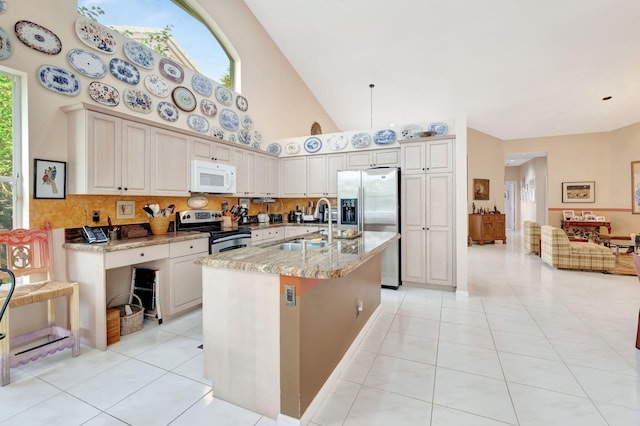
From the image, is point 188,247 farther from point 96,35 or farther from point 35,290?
point 96,35

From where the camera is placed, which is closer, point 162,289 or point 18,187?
point 18,187

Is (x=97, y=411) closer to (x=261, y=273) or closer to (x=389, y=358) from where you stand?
(x=261, y=273)

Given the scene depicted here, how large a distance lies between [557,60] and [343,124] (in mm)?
4748

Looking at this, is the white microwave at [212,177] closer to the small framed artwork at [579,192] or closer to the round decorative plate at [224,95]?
the round decorative plate at [224,95]

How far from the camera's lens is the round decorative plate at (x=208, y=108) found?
164 inches

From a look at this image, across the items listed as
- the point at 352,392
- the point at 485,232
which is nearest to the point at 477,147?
the point at 485,232

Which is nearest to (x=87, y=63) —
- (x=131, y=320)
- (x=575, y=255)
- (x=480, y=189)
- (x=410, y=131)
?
(x=131, y=320)

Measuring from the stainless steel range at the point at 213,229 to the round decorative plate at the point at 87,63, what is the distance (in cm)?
170

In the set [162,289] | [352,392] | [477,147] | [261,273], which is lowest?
[352,392]

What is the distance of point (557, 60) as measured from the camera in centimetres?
495

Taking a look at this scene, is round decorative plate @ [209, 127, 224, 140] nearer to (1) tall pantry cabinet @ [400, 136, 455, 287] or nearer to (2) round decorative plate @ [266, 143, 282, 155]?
(2) round decorative plate @ [266, 143, 282, 155]

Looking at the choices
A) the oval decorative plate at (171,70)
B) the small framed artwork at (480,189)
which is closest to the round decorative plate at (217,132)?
the oval decorative plate at (171,70)

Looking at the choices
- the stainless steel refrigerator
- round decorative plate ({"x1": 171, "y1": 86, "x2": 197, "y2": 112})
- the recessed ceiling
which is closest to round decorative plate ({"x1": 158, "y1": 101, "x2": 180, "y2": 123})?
round decorative plate ({"x1": 171, "y1": 86, "x2": 197, "y2": 112})

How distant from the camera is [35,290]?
2.23m
